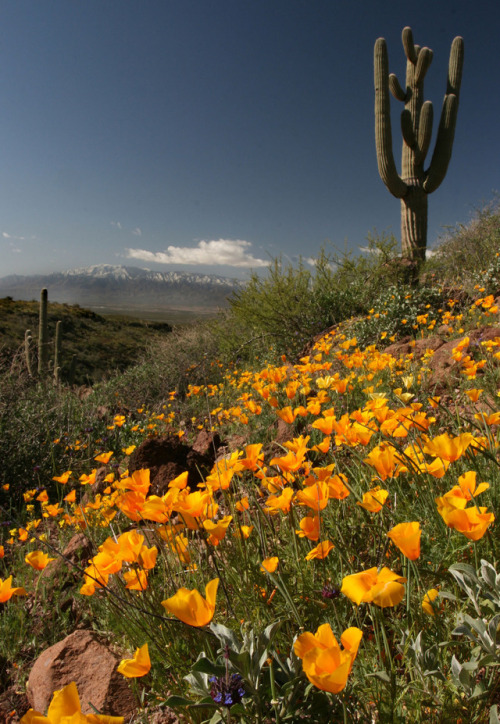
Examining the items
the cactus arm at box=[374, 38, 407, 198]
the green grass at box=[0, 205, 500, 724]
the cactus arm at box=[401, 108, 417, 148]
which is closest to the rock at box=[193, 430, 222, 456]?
the green grass at box=[0, 205, 500, 724]

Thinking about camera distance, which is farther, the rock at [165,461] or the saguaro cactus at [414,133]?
the saguaro cactus at [414,133]

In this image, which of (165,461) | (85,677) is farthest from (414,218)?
(85,677)

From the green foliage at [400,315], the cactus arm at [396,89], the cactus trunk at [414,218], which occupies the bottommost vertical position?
the green foliage at [400,315]

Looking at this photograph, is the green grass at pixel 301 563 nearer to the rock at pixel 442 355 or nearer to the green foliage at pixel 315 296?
the rock at pixel 442 355

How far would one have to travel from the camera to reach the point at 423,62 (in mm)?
9992

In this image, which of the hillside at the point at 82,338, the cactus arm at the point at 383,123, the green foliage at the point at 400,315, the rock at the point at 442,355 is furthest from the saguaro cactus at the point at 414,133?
the hillside at the point at 82,338

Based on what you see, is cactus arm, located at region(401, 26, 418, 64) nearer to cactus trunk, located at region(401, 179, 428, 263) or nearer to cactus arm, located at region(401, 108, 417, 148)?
cactus arm, located at region(401, 108, 417, 148)

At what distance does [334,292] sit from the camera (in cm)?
880

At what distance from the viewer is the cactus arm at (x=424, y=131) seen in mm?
9930

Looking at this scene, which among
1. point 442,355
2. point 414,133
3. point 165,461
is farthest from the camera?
point 414,133

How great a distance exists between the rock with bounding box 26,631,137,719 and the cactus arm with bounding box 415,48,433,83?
13141 mm

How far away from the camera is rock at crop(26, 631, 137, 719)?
1271 mm

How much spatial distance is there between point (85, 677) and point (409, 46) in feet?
45.2

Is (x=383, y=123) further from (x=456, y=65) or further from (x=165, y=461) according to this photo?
(x=165, y=461)
